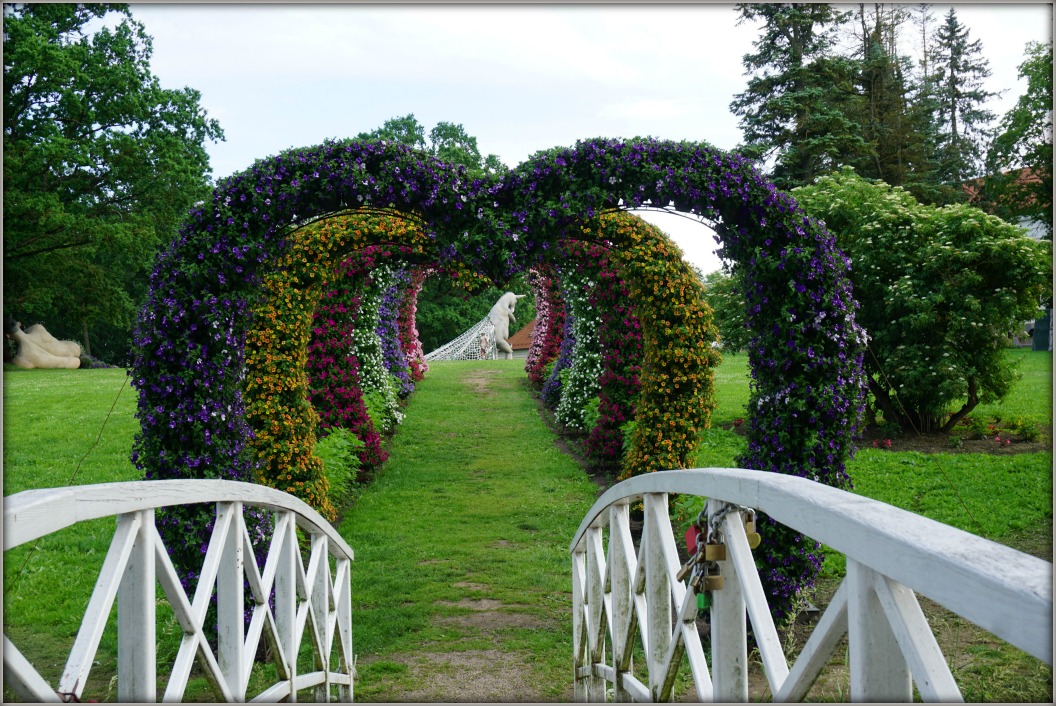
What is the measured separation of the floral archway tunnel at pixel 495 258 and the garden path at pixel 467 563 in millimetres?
1726

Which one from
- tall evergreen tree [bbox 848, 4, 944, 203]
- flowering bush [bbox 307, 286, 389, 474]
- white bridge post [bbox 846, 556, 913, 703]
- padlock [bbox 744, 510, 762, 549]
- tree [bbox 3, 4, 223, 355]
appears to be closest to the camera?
white bridge post [bbox 846, 556, 913, 703]

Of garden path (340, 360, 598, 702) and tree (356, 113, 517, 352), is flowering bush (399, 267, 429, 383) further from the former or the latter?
tree (356, 113, 517, 352)

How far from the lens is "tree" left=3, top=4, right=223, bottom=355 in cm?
1933

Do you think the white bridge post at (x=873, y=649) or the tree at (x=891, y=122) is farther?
Answer: the tree at (x=891, y=122)

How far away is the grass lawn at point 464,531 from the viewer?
5234 millimetres

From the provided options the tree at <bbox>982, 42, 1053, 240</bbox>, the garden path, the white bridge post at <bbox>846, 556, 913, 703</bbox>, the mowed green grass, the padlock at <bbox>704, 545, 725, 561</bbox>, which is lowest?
the garden path

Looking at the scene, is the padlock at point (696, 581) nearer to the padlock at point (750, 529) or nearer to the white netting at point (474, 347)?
the padlock at point (750, 529)

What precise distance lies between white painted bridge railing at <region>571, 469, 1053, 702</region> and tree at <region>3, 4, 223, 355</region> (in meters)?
20.8

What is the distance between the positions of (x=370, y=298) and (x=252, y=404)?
15.6 feet

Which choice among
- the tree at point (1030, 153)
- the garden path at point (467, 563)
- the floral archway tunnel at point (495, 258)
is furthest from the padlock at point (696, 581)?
the tree at point (1030, 153)

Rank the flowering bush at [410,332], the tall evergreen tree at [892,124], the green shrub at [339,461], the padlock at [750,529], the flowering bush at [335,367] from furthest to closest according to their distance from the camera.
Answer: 1. the tall evergreen tree at [892,124]
2. the flowering bush at [410,332]
3. the flowering bush at [335,367]
4. the green shrub at [339,461]
5. the padlock at [750,529]

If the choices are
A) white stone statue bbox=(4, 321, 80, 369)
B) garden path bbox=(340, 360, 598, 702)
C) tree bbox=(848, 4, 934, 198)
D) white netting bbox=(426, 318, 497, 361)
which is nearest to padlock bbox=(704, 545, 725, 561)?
garden path bbox=(340, 360, 598, 702)

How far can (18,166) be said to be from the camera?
18828mm

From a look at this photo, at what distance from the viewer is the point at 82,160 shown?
2028 cm
